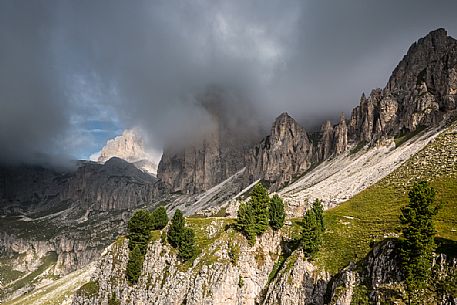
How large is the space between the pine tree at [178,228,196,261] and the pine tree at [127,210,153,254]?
425 inches

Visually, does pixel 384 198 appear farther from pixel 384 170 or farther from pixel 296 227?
pixel 384 170

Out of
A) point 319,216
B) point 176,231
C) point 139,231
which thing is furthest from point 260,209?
point 139,231

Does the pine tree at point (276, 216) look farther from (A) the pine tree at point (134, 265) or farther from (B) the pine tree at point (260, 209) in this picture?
(A) the pine tree at point (134, 265)

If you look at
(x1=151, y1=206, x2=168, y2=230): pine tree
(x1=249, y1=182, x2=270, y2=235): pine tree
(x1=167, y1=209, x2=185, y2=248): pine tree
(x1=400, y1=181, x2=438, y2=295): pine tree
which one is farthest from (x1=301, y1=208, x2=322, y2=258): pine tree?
(x1=151, y1=206, x2=168, y2=230): pine tree

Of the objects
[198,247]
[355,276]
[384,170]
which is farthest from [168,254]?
[384,170]

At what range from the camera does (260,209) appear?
83688mm

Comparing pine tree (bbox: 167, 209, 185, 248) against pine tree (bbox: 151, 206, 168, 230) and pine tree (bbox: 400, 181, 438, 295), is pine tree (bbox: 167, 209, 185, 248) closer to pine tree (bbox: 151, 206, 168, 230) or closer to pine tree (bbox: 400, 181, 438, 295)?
pine tree (bbox: 151, 206, 168, 230)

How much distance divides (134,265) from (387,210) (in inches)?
2475

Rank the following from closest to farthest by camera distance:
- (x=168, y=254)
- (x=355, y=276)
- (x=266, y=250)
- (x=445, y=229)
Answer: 1. (x=355, y=276)
2. (x=445, y=229)
3. (x=266, y=250)
4. (x=168, y=254)

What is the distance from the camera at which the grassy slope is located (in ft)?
218

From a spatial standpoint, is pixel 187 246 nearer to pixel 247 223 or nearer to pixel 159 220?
pixel 247 223

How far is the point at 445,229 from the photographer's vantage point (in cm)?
6131

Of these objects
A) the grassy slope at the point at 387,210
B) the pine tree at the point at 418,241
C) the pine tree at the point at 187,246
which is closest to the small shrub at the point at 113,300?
the pine tree at the point at 187,246

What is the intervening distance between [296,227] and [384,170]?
110094 mm
